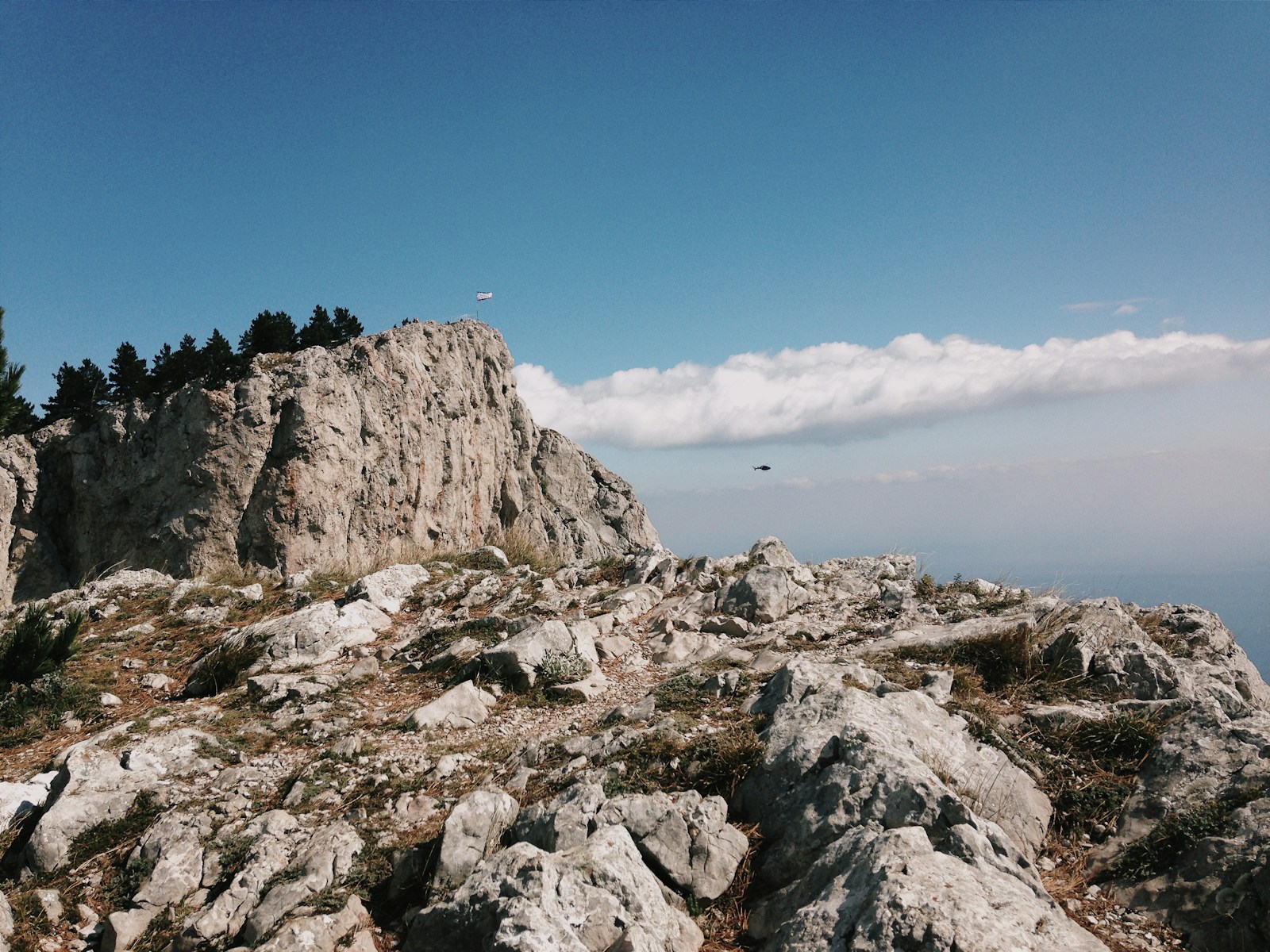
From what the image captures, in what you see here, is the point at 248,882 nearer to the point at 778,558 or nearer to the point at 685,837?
the point at 685,837

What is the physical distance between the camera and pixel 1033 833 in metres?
5.29

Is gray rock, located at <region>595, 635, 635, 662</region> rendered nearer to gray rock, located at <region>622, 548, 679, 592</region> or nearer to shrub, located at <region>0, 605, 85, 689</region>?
gray rock, located at <region>622, 548, 679, 592</region>

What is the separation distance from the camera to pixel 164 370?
29.4 metres

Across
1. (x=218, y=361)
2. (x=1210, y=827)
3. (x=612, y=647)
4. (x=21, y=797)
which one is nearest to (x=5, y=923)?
(x=21, y=797)

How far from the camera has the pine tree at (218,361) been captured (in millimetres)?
28688

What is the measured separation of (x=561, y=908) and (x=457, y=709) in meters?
4.44

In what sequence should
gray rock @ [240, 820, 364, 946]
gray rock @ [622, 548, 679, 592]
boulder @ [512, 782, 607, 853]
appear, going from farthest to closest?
gray rock @ [622, 548, 679, 592]
boulder @ [512, 782, 607, 853]
gray rock @ [240, 820, 364, 946]

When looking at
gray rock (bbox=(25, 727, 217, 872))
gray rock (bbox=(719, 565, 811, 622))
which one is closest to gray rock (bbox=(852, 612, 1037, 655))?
gray rock (bbox=(719, 565, 811, 622))

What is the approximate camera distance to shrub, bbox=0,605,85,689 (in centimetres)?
873

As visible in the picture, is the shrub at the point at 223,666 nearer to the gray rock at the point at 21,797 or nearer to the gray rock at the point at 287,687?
→ the gray rock at the point at 287,687

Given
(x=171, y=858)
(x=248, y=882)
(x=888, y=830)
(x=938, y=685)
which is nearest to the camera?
(x=888, y=830)

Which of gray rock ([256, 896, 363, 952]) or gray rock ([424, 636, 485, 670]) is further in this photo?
gray rock ([424, 636, 485, 670])

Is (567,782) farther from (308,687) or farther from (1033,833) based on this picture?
(308,687)

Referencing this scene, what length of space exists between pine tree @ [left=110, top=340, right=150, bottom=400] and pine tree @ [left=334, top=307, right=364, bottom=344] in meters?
8.79
